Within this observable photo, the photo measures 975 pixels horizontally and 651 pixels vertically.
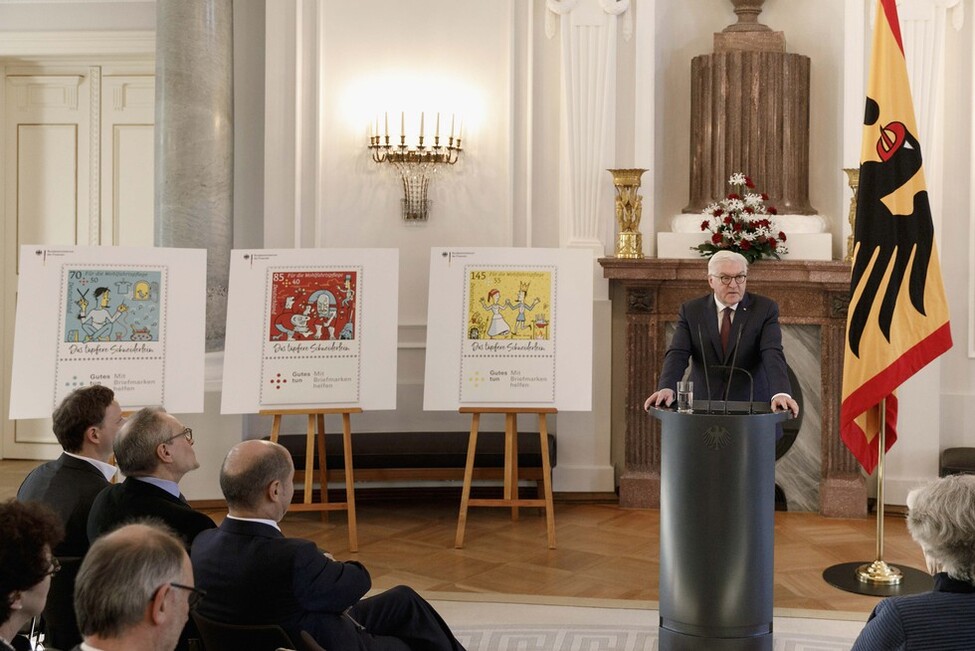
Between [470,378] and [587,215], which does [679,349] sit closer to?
[470,378]

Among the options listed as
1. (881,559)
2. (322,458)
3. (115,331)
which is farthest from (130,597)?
(322,458)

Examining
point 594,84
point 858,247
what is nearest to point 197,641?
point 858,247

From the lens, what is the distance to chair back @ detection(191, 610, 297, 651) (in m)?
2.65

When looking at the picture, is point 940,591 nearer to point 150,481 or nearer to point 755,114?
point 150,481

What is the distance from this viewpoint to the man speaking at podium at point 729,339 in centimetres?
483

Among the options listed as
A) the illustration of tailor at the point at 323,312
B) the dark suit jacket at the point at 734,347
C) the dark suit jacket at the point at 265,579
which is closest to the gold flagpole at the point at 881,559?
the dark suit jacket at the point at 734,347

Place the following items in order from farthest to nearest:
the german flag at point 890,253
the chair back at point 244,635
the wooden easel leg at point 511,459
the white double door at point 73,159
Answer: the white double door at point 73,159 < the wooden easel leg at point 511,459 < the german flag at point 890,253 < the chair back at point 244,635

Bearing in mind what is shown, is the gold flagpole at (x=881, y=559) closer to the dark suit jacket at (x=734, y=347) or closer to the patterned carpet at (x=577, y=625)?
the patterned carpet at (x=577, y=625)

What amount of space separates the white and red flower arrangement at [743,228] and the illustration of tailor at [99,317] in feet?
11.8

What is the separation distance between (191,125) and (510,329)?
2.51 metres

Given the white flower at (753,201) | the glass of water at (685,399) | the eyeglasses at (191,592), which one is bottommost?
the eyeglasses at (191,592)

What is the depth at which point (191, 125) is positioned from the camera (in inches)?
268

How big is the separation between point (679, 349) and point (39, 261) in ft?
10.7

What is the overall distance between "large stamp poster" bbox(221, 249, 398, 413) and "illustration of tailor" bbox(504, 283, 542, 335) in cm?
66
